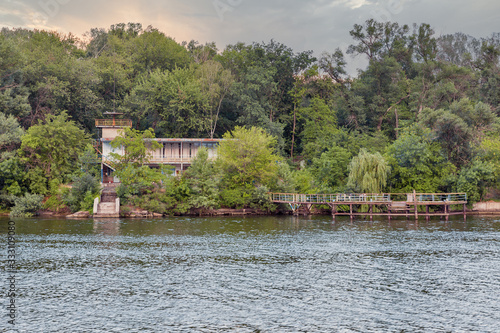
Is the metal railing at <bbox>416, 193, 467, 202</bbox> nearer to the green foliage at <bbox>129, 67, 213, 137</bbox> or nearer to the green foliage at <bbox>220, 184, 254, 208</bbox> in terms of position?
the green foliage at <bbox>220, 184, 254, 208</bbox>

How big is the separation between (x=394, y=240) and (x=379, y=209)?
1800cm

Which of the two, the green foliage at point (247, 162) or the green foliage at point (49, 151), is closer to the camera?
the green foliage at point (49, 151)

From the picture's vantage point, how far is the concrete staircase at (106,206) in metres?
53.8

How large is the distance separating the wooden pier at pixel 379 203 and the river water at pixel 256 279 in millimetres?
7928

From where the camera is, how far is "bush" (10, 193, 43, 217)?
53.6 meters

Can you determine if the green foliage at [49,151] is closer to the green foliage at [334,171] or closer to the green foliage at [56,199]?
the green foliage at [56,199]

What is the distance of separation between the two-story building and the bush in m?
10.2

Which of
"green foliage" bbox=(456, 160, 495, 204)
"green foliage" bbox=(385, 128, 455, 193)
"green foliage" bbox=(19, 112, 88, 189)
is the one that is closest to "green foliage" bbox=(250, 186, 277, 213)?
"green foliage" bbox=(385, 128, 455, 193)

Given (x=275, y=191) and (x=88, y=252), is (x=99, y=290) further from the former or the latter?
(x=275, y=191)

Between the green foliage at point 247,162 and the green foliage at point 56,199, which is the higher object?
the green foliage at point 247,162

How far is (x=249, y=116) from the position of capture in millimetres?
71875

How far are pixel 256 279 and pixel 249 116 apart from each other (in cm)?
4693

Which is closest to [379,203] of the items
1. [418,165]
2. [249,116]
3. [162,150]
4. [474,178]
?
[418,165]

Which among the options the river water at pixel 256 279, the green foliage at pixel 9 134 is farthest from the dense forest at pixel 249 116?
the river water at pixel 256 279
